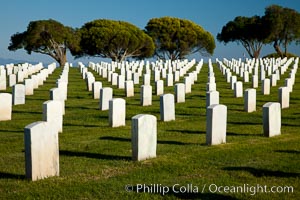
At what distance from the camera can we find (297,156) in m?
8.56

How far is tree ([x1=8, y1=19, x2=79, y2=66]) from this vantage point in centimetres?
5641

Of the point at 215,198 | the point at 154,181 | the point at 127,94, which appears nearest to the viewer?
the point at 215,198

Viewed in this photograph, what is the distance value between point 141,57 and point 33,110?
2027 inches

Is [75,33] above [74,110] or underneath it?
above

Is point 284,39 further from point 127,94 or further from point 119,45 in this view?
point 127,94

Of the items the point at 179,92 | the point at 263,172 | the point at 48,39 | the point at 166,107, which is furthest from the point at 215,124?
the point at 48,39

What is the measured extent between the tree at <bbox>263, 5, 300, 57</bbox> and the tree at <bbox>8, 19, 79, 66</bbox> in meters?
29.0

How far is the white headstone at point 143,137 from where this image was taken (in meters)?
8.27

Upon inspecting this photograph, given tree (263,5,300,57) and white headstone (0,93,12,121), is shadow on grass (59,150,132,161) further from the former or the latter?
tree (263,5,300,57)

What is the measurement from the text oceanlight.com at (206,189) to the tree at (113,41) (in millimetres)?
54667

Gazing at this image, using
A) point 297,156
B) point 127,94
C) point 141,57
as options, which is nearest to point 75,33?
point 141,57

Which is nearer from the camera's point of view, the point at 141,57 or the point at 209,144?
the point at 209,144

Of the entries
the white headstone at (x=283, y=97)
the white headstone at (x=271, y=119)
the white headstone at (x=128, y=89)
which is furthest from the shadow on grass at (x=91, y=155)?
the white headstone at (x=128, y=89)

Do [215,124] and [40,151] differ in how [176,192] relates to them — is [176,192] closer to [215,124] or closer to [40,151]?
[40,151]
